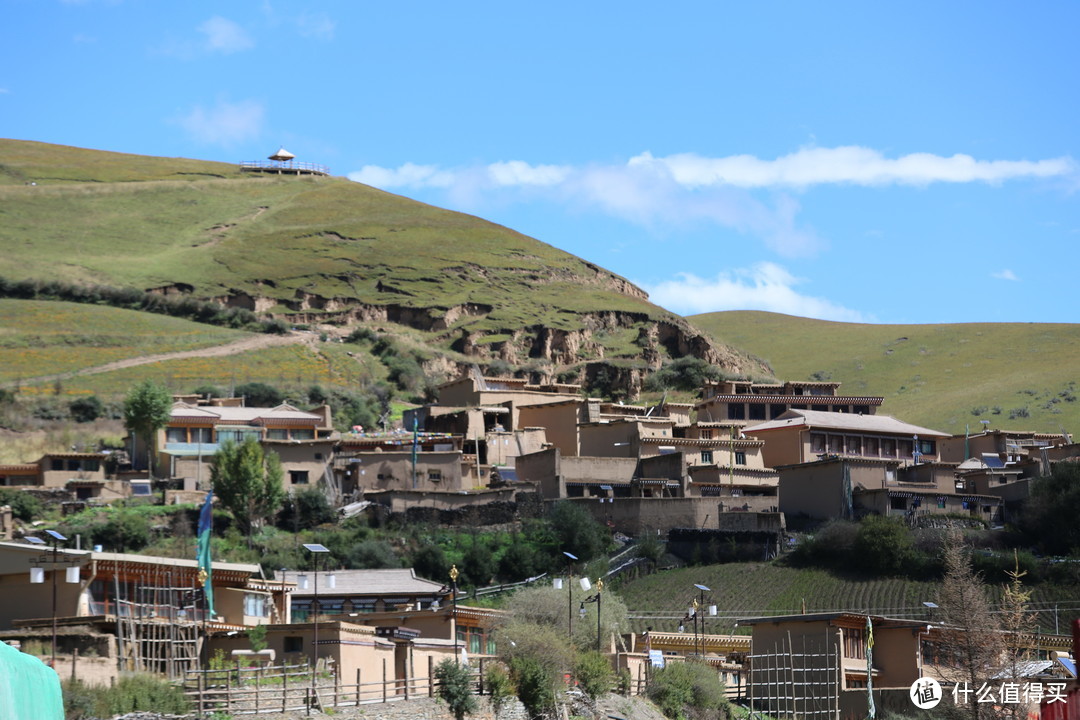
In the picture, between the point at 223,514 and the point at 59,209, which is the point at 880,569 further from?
the point at 59,209

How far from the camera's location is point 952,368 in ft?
514

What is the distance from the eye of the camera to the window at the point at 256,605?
4250cm

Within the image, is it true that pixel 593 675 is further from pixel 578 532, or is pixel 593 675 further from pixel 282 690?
pixel 578 532

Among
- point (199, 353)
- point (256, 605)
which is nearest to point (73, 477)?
point (256, 605)

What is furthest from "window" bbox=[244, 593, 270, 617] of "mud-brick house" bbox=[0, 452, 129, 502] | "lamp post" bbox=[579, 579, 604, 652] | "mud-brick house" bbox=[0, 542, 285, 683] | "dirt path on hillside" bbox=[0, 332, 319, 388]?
"dirt path on hillside" bbox=[0, 332, 319, 388]

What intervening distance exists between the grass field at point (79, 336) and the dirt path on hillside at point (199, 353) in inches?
33.3

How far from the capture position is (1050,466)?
75.8 meters

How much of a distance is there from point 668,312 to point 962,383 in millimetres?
30506

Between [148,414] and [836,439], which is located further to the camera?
[836,439]

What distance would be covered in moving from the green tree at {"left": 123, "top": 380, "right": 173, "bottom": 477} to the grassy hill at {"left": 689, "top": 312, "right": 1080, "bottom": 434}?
215ft

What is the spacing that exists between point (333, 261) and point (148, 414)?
2687 inches

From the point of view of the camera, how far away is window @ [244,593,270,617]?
139 ft

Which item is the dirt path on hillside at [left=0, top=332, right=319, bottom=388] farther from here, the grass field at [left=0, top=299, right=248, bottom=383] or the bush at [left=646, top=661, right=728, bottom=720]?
the bush at [left=646, top=661, right=728, bottom=720]

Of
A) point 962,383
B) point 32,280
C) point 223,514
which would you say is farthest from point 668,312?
point 223,514
